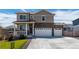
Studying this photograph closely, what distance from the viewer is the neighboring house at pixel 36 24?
9492mm

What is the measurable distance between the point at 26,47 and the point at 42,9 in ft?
3.06

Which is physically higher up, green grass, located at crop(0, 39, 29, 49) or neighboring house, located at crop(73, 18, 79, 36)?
neighboring house, located at crop(73, 18, 79, 36)

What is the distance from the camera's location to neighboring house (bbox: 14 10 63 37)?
9492 mm

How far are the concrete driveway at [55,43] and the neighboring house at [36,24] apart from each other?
5.4 inches

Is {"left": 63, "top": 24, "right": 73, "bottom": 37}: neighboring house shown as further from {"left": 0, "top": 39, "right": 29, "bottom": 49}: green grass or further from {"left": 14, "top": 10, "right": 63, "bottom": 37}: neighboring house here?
{"left": 0, "top": 39, "right": 29, "bottom": 49}: green grass

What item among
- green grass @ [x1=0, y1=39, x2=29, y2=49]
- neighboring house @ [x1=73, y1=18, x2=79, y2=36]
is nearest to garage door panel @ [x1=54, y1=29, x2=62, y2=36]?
neighboring house @ [x1=73, y1=18, x2=79, y2=36]

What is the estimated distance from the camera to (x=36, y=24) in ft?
31.4

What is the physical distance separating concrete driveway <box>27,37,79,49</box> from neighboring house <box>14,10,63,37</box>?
0.14m

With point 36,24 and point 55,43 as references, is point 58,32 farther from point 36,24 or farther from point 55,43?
point 36,24

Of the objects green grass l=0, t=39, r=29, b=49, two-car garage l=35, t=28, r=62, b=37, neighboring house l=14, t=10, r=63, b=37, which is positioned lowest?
green grass l=0, t=39, r=29, b=49

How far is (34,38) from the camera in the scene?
959 centimetres

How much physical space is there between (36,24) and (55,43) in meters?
0.61

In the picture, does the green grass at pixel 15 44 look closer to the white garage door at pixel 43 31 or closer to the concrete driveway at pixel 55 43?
the concrete driveway at pixel 55 43
